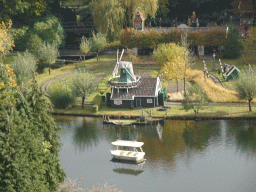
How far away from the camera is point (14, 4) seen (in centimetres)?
10669

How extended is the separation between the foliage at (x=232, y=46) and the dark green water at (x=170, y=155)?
3573cm

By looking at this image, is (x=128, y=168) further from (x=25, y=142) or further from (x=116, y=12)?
(x=116, y=12)

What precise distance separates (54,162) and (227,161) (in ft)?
74.2

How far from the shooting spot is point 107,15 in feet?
351

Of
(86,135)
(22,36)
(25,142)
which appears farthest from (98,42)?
(25,142)

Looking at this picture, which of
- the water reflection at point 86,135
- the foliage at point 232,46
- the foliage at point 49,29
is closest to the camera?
the water reflection at point 86,135

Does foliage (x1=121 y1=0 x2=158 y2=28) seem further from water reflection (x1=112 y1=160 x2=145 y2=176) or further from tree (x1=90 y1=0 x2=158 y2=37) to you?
water reflection (x1=112 y1=160 x2=145 y2=176)

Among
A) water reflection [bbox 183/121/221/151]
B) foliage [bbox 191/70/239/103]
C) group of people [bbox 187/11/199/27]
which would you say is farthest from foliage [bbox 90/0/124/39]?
Result: water reflection [bbox 183/121/221/151]

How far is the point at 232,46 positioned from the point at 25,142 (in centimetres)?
7171

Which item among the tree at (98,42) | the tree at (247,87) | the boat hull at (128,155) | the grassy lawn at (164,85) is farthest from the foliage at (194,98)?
the tree at (98,42)

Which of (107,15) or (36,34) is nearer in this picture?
(107,15)

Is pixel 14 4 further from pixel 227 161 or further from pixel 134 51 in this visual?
pixel 227 161

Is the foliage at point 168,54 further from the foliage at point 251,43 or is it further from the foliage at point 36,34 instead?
the foliage at point 36,34

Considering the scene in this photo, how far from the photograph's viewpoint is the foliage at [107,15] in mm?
106438
